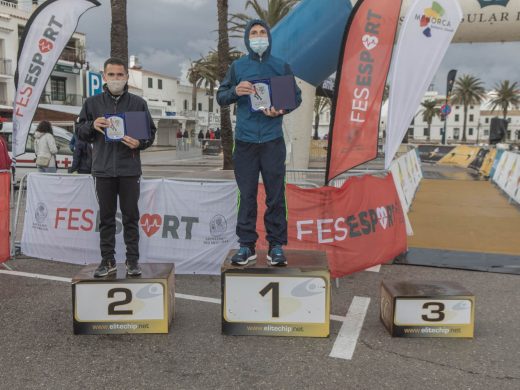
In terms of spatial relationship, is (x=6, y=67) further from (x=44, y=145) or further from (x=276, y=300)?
(x=276, y=300)

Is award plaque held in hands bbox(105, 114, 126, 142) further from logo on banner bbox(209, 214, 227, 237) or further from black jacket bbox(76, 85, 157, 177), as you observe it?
logo on banner bbox(209, 214, 227, 237)

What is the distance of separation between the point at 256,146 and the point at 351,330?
1.85 metres

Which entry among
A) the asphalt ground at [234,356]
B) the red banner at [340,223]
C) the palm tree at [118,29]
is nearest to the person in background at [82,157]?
the asphalt ground at [234,356]

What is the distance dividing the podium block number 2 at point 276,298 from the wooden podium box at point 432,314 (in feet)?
2.10

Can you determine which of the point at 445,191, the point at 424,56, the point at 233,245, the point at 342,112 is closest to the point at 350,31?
the point at 342,112

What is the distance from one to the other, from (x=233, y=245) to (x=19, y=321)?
8.39ft

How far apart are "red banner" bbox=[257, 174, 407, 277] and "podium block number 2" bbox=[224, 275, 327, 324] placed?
1682 mm

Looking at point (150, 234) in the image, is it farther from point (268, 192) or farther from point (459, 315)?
point (459, 315)

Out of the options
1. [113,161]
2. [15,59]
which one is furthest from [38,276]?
[15,59]

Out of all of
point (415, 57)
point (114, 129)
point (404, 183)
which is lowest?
point (404, 183)

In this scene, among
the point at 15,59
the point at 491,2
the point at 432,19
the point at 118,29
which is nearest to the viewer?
the point at 432,19

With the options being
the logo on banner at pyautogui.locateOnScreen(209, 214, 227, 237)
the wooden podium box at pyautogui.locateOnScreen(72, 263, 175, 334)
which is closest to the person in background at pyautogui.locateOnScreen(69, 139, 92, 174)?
the logo on banner at pyautogui.locateOnScreen(209, 214, 227, 237)

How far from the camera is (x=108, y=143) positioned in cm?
429

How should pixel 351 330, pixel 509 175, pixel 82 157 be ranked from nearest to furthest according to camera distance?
1. pixel 351 330
2. pixel 82 157
3. pixel 509 175
